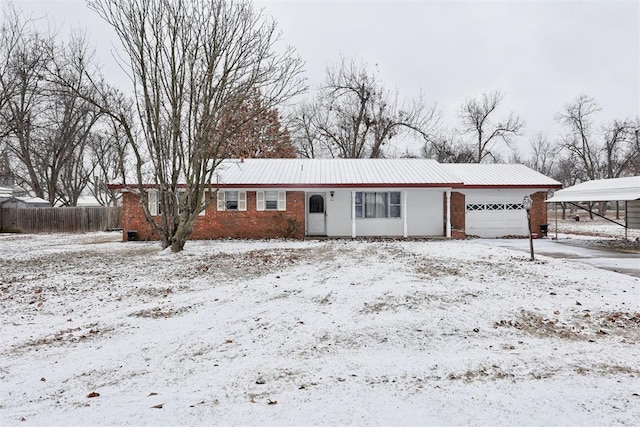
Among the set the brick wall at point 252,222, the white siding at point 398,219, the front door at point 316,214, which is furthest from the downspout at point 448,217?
the brick wall at point 252,222

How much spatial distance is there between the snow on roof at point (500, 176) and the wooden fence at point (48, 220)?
21.1 meters

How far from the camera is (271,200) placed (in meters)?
15.9

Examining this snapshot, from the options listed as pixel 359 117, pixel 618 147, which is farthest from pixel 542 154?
pixel 359 117

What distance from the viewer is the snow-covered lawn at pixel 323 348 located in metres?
2.81

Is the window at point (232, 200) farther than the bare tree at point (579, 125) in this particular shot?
No

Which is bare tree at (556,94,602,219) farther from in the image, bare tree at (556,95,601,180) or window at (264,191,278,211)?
window at (264,191,278,211)

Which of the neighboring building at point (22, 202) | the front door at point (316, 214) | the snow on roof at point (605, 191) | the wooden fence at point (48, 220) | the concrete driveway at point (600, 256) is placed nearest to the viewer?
the concrete driveway at point (600, 256)

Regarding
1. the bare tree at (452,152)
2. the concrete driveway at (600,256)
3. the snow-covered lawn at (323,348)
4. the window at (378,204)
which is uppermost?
the bare tree at (452,152)

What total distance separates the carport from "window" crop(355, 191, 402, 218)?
237 inches

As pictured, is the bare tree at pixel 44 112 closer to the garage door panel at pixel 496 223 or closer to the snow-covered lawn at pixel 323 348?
the snow-covered lawn at pixel 323 348

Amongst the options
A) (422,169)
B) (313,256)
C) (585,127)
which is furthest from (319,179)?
(585,127)

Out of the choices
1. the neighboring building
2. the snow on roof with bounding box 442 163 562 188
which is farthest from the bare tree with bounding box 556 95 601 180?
the neighboring building

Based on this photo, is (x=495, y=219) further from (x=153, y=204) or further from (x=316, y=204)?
(x=153, y=204)

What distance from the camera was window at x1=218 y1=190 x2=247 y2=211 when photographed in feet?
51.8
